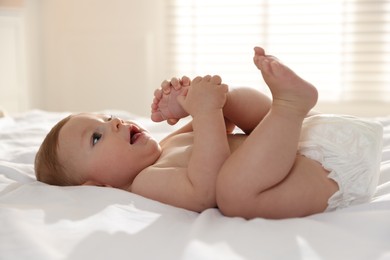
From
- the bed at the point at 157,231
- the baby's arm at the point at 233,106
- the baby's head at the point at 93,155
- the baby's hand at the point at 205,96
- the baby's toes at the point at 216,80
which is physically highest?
the baby's toes at the point at 216,80

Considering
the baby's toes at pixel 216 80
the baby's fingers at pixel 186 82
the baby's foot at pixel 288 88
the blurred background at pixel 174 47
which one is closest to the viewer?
the baby's foot at pixel 288 88

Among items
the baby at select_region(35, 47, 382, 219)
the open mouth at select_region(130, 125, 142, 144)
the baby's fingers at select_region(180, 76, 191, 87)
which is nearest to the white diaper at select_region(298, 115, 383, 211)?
the baby at select_region(35, 47, 382, 219)

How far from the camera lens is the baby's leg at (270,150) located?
3.08 feet

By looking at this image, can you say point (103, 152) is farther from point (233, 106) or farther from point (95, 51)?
point (95, 51)

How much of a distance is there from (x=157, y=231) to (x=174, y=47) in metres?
3.06

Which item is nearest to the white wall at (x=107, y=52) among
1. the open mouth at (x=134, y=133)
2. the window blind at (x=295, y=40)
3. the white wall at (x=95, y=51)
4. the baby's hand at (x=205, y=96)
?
the white wall at (x=95, y=51)

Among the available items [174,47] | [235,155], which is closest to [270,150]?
[235,155]

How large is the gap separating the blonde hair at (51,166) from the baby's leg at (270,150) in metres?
0.42

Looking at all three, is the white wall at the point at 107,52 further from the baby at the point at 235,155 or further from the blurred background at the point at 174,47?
the baby at the point at 235,155

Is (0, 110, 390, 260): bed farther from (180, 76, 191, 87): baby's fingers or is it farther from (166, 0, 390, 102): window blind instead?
(166, 0, 390, 102): window blind

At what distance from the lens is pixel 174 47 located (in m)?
3.80

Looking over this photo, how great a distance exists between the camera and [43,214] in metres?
0.91

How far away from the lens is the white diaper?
101cm

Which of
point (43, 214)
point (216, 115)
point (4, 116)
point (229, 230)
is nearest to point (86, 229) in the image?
point (43, 214)
